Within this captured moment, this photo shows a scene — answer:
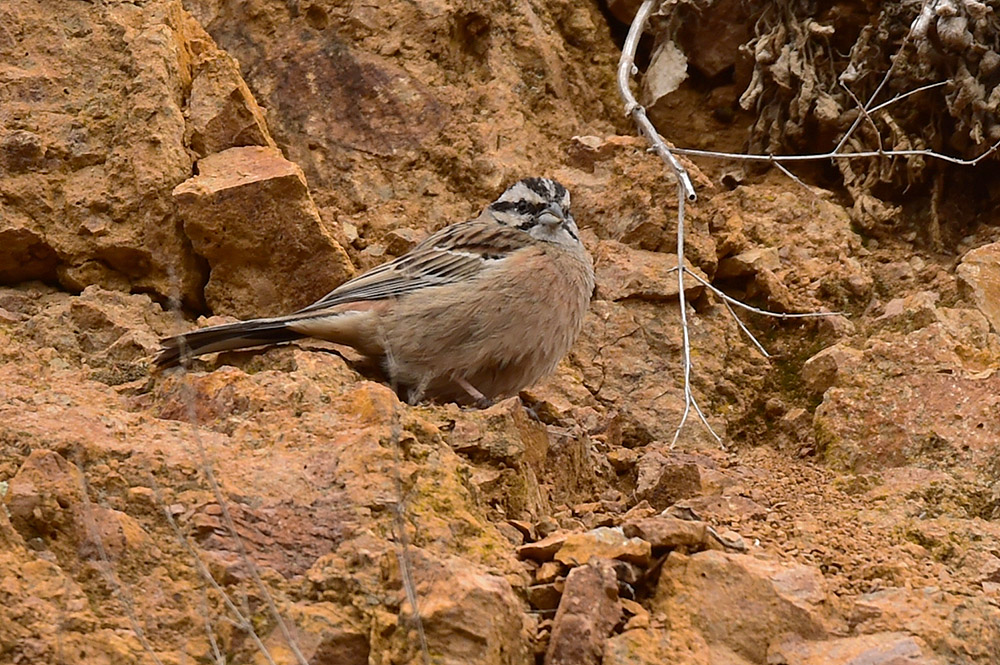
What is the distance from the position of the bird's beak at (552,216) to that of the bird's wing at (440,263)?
5.7 inches

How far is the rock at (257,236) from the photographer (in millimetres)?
7191

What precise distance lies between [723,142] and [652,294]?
183cm

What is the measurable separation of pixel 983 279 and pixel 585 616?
13.1 feet

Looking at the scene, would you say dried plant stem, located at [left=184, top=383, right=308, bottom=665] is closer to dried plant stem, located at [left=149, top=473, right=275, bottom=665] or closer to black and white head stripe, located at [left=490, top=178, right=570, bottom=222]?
dried plant stem, located at [left=149, top=473, right=275, bottom=665]

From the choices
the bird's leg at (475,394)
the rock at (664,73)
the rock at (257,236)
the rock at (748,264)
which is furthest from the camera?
the rock at (664,73)

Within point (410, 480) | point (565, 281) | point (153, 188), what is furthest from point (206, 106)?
point (410, 480)

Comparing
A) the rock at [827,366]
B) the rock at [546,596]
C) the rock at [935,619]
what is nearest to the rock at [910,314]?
the rock at [827,366]

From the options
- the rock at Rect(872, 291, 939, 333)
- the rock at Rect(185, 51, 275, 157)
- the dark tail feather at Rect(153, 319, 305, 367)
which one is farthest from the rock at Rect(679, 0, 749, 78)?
the dark tail feather at Rect(153, 319, 305, 367)

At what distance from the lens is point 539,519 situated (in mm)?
5527

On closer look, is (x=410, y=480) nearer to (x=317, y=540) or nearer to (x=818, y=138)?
(x=317, y=540)

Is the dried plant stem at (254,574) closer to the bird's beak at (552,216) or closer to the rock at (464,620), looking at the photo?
the rock at (464,620)

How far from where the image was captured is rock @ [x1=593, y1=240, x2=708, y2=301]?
7.83m

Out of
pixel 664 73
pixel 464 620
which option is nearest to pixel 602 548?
pixel 464 620

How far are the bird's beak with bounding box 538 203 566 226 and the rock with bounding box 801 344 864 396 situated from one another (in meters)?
1.38
